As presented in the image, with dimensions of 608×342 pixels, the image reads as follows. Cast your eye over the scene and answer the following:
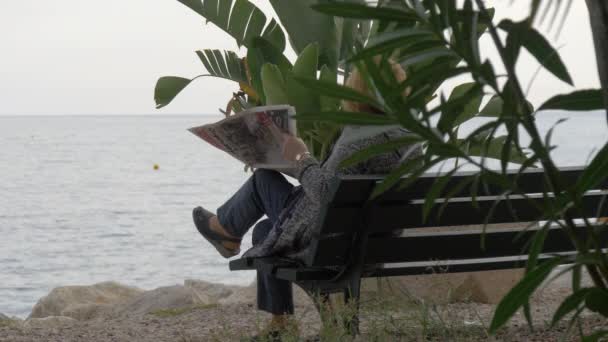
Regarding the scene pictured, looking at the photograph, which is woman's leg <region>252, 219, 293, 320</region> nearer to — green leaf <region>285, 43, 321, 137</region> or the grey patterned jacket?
the grey patterned jacket

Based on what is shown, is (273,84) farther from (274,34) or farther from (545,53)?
(545,53)

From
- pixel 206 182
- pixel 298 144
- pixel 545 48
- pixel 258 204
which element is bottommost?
pixel 206 182

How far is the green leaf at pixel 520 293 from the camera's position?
135cm

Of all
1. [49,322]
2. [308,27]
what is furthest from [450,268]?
[49,322]

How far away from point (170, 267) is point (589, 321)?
5739mm

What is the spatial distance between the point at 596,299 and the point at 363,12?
0.56 meters

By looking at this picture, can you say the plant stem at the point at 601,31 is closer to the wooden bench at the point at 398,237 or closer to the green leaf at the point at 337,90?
the green leaf at the point at 337,90

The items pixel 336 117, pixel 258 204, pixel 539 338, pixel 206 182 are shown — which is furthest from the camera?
pixel 206 182

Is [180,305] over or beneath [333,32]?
beneath

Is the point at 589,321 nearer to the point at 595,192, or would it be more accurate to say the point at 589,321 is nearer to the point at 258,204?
the point at 595,192

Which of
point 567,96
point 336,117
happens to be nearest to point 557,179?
point 567,96

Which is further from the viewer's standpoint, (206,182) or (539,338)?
(206,182)

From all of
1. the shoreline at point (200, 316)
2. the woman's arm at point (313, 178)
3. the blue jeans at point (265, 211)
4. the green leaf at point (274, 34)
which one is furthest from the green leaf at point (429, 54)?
the green leaf at point (274, 34)

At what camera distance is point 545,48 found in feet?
4.61
